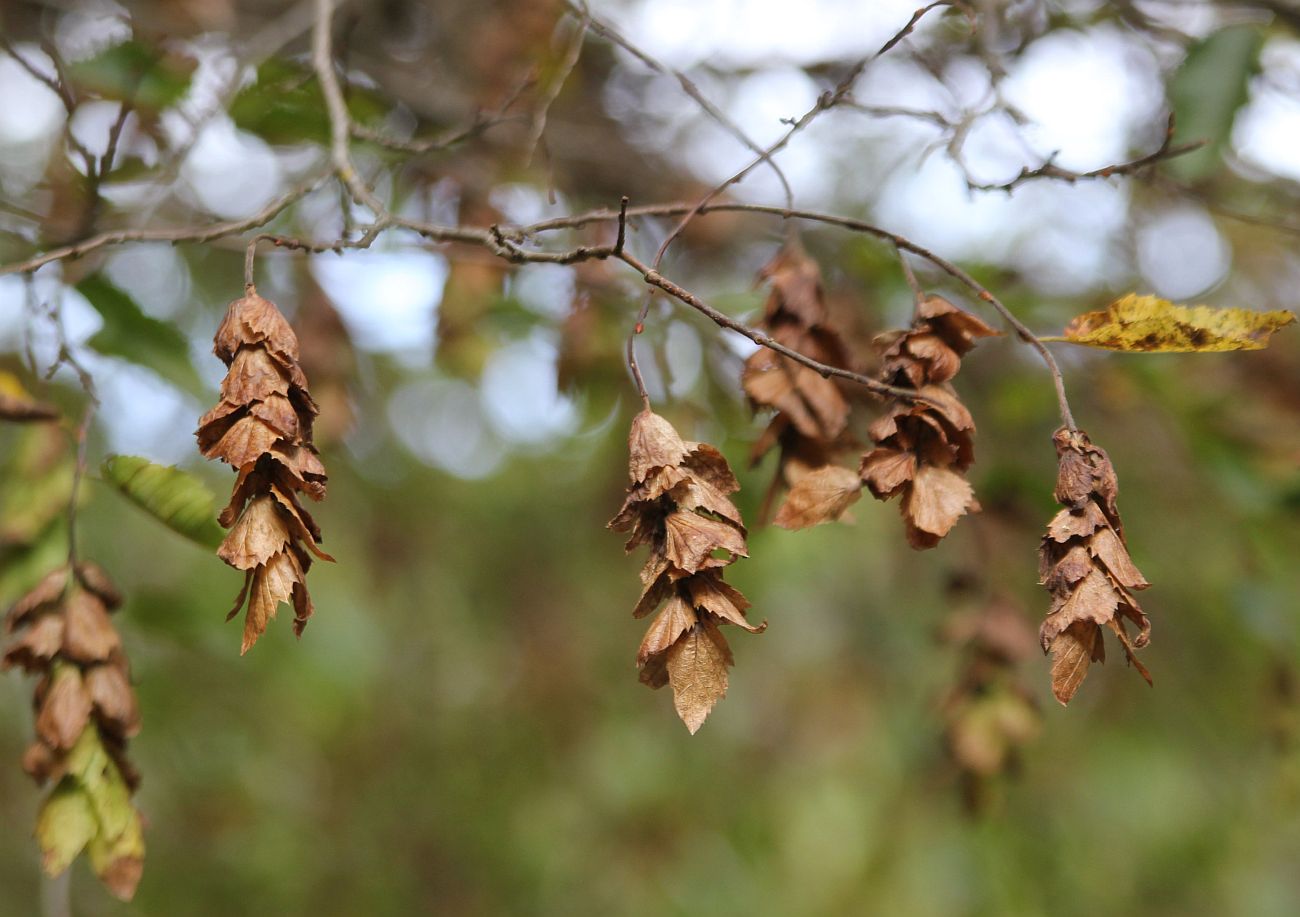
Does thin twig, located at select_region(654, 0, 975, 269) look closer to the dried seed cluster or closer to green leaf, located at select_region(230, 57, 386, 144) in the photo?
the dried seed cluster

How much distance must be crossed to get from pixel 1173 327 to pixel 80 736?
1000 millimetres

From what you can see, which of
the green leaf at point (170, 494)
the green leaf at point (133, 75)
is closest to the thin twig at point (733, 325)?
the green leaf at point (170, 494)

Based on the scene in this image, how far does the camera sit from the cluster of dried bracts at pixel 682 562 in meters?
0.73

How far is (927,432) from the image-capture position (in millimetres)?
821

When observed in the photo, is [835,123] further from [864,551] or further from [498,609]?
[498,609]

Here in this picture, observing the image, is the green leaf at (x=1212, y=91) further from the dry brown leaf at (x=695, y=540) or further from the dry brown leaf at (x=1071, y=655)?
the dry brown leaf at (x=695, y=540)

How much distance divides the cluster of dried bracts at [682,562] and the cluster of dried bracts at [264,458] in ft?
0.78

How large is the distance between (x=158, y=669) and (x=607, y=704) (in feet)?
5.13

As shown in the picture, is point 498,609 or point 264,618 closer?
point 264,618

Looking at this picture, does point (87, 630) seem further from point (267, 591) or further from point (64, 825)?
point (267, 591)

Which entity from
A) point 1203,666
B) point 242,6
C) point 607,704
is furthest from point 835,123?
point 607,704

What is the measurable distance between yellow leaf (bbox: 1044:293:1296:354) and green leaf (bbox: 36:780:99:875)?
936 mm

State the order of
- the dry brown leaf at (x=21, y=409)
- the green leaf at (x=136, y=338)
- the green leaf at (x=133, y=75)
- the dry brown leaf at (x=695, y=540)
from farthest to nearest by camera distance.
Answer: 1. the green leaf at (x=133, y=75)
2. the green leaf at (x=136, y=338)
3. the dry brown leaf at (x=21, y=409)
4. the dry brown leaf at (x=695, y=540)

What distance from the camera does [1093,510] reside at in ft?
2.49
